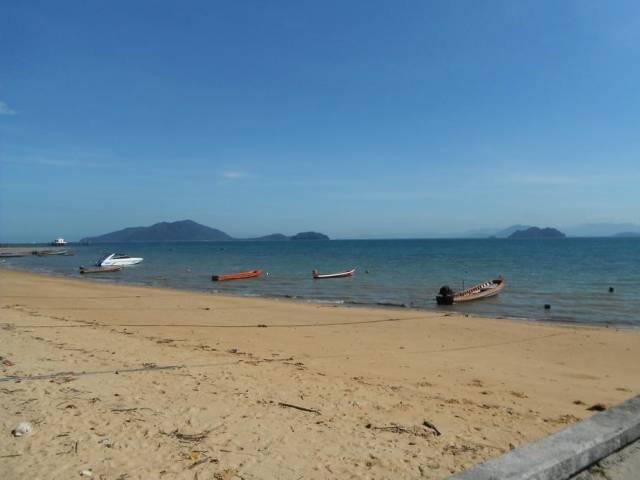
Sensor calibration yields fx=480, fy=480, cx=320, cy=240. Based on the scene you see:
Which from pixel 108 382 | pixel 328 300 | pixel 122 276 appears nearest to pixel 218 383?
pixel 108 382

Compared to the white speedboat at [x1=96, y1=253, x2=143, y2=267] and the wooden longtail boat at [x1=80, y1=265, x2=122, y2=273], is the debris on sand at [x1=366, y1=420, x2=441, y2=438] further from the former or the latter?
the white speedboat at [x1=96, y1=253, x2=143, y2=267]

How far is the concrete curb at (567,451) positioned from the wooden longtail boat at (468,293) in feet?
61.4

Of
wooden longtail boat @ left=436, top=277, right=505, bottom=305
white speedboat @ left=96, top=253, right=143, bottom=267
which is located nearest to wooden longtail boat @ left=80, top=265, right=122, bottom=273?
white speedboat @ left=96, top=253, right=143, bottom=267

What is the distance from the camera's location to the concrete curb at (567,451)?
2.60 metres

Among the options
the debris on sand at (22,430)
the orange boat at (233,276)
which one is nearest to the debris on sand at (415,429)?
the debris on sand at (22,430)

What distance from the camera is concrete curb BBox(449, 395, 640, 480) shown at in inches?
102

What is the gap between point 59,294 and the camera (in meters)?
24.3

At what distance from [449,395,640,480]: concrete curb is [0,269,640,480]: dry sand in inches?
59.2

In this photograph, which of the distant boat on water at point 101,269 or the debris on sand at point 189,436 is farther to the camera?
the distant boat on water at point 101,269

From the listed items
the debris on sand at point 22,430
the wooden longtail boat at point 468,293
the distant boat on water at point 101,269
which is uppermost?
the debris on sand at point 22,430

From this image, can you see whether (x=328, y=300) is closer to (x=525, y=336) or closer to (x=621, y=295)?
(x=525, y=336)

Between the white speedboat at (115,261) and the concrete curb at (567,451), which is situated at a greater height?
the concrete curb at (567,451)

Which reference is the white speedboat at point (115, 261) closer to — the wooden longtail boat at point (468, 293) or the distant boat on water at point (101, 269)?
the distant boat on water at point (101, 269)

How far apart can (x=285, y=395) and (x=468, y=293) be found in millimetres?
19004
